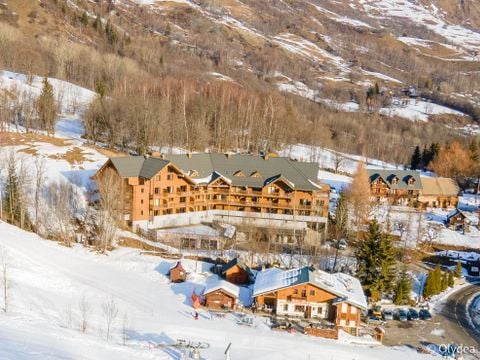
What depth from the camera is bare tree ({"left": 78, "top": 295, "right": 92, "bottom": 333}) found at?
2847cm

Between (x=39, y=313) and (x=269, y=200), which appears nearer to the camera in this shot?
(x=39, y=313)

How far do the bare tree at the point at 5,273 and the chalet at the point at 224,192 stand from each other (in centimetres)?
1553

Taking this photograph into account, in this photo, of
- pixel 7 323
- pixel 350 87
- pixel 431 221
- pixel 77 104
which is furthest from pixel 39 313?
pixel 350 87

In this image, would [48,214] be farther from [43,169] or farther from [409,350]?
[409,350]

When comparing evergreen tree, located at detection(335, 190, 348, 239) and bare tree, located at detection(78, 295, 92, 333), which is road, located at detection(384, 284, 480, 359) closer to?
evergreen tree, located at detection(335, 190, 348, 239)

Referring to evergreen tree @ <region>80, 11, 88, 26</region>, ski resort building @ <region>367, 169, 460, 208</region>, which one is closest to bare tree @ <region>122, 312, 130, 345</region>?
ski resort building @ <region>367, 169, 460, 208</region>

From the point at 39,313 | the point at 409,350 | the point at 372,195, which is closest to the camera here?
the point at 39,313

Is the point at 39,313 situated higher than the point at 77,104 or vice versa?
the point at 77,104

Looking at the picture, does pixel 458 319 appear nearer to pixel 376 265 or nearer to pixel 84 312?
pixel 376 265

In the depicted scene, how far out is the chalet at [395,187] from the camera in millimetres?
71438

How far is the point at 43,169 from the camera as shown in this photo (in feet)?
185

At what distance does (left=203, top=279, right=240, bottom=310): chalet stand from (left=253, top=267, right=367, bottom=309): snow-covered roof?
186 cm

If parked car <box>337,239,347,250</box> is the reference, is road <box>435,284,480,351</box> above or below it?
below

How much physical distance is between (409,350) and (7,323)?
89.2 ft
